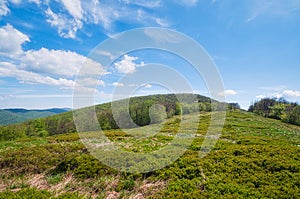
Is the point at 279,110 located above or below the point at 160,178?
above

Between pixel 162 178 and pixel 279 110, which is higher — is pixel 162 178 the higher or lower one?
the lower one

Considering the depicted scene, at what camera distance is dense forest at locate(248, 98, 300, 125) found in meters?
79.3

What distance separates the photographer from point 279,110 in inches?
4018

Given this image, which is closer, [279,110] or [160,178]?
[160,178]

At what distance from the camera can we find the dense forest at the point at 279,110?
79312mm

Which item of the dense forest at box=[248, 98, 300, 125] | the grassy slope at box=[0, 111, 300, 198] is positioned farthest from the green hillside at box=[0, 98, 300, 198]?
the dense forest at box=[248, 98, 300, 125]

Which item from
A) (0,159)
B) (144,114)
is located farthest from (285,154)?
(144,114)

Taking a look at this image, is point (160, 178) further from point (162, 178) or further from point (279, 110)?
point (279, 110)

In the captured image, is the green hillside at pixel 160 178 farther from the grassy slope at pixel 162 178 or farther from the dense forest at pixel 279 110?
the dense forest at pixel 279 110

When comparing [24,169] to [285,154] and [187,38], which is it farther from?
[285,154]

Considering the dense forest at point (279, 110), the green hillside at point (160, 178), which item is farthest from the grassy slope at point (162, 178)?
the dense forest at point (279, 110)

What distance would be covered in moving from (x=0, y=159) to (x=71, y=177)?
6857 mm

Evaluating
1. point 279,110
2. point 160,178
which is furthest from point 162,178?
point 279,110

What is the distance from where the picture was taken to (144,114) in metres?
93.8
